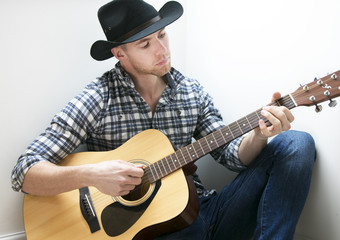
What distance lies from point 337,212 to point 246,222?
1.13 ft

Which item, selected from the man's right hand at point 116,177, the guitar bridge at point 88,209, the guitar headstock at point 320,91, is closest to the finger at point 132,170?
the man's right hand at point 116,177

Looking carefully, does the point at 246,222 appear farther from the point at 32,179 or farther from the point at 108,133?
the point at 32,179

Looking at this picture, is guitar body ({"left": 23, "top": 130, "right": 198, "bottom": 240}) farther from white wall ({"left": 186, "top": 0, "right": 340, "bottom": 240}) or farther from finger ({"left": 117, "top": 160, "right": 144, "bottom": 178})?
white wall ({"left": 186, "top": 0, "right": 340, "bottom": 240})

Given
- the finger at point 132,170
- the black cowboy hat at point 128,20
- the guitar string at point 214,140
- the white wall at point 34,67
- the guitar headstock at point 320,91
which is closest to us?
the guitar headstock at point 320,91

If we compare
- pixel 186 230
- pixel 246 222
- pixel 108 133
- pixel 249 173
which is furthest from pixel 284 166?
pixel 108 133

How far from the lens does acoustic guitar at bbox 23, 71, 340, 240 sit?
115 centimetres

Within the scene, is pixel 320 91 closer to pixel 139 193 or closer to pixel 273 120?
pixel 273 120

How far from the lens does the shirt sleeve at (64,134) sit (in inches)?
50.7

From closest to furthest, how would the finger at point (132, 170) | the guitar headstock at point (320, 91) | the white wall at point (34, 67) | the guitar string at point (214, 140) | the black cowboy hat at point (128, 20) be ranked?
the guitar headstock at point (320, 91)
the guitar string at point (214, 140)
the finger at point (132, 170)
the black cowboy hat at point (128, 20)
the white wall at point (34, 67)

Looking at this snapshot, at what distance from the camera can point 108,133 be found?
1435 millimetres

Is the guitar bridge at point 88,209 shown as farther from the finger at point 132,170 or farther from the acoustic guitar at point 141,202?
the finger at point 132,170

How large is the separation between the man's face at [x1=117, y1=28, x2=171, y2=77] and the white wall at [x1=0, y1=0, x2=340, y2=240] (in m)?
0.35

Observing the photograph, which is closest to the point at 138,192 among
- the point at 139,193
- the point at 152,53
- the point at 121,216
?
the point at 139,193

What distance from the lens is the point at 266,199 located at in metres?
1.20
